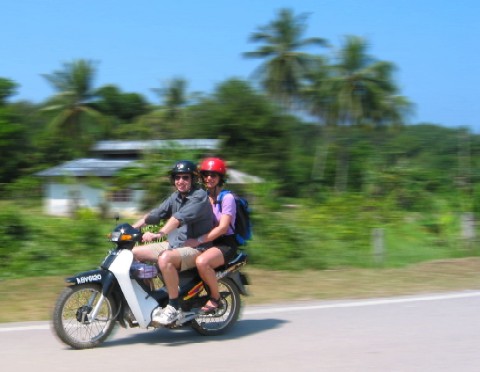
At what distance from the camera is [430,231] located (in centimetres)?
1758

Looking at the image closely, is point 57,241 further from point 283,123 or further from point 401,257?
point 283,123

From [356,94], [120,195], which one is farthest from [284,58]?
[120,195]

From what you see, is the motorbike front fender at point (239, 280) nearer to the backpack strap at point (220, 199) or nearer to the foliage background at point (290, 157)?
the backpack strap at point (220, 199)

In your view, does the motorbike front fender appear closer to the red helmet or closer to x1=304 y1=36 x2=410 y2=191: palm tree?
the red helmet

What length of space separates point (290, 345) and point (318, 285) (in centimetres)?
424

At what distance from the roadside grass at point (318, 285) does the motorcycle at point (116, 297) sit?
193 centimetres

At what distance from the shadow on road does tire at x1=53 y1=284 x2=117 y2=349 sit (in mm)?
187

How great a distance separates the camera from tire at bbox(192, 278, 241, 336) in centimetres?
718

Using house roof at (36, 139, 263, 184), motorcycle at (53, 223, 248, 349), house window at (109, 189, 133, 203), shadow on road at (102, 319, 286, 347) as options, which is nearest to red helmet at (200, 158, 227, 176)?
motorcycle at (53, 223, 248, 349)

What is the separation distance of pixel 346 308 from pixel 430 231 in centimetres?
967

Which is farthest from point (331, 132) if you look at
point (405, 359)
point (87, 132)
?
point (405, 359)

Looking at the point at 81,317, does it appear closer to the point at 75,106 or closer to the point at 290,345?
the point at 290,345

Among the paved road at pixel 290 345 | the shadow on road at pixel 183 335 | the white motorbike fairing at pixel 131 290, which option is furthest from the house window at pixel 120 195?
the white motorbike fairing at pixel 131 290

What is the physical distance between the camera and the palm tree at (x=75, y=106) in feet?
179
